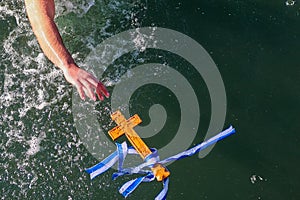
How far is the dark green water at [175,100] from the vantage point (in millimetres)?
2805

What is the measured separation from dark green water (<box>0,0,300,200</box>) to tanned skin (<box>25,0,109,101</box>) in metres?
0.47

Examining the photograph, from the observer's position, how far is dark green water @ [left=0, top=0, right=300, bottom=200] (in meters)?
2.80

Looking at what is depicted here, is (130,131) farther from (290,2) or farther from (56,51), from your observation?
(290,2)

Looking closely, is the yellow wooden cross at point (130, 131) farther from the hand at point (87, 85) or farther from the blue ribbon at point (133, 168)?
the hand at point (87, 85)

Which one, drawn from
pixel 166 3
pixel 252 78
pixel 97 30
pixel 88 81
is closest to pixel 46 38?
pixel 88 81

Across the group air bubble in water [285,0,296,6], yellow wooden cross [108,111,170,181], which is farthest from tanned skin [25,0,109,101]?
air bubble in water [285,0,296,6]

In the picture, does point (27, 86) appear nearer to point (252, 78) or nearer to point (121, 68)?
point (121, 68)

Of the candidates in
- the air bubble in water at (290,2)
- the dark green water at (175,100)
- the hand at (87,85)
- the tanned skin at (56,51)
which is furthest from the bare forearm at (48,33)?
the air bubble in water at (290,2)

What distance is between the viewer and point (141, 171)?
264 centimetres

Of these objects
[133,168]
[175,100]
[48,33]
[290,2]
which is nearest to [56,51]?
[48,33]

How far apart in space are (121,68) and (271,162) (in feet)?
3.47

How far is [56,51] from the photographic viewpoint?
249 cm

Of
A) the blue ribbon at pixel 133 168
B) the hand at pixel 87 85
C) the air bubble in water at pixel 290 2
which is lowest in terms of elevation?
the blue ribbon at pixel 133 168

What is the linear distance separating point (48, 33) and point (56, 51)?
0.14m
